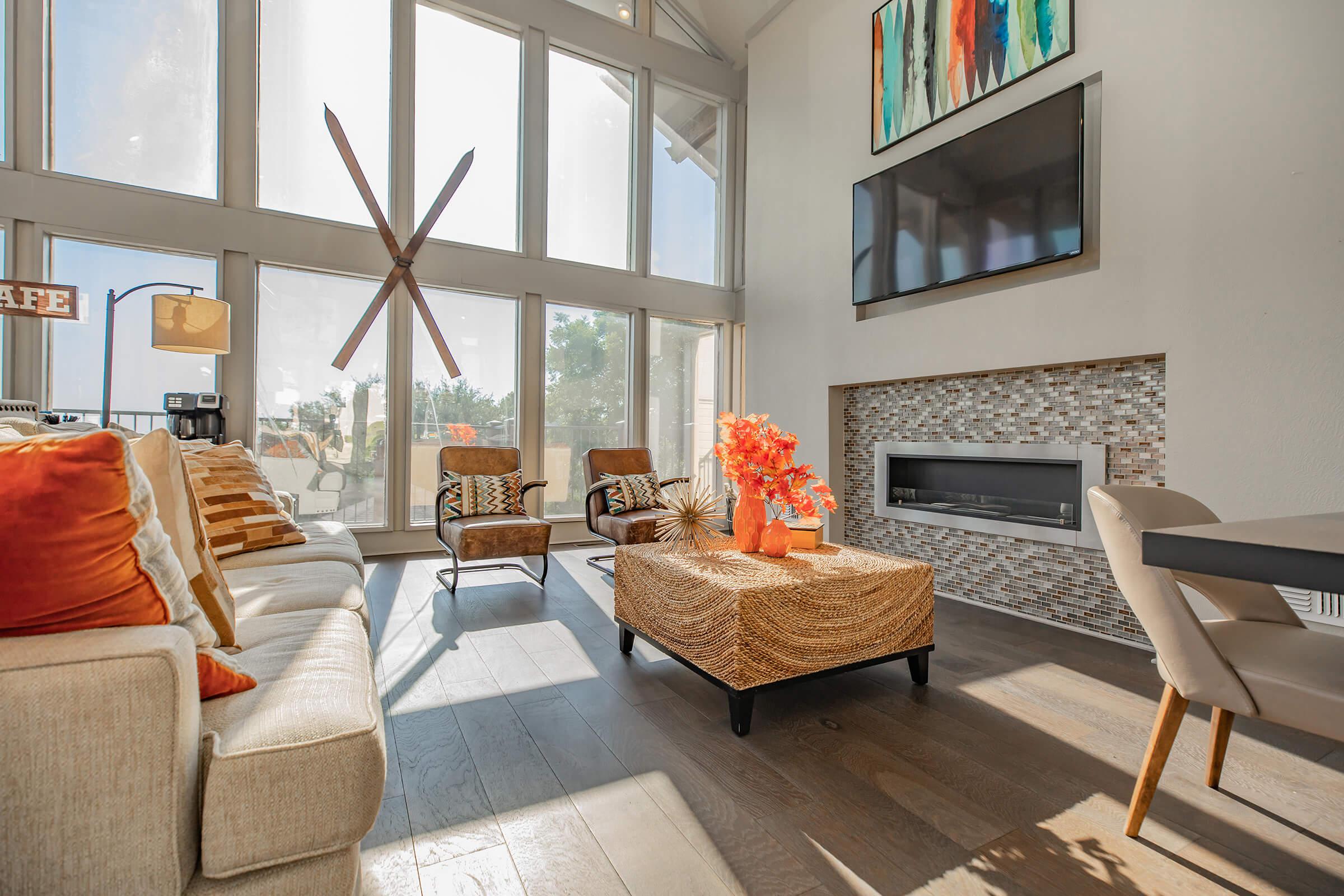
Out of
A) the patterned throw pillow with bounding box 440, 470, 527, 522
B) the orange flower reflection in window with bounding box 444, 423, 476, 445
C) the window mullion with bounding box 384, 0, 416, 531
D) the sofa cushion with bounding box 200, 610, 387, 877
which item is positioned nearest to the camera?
the sofa cushion with bounding box 200, 610, 387, 877

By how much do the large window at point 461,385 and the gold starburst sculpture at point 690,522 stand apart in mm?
3120

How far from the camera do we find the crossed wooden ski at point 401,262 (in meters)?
4.75

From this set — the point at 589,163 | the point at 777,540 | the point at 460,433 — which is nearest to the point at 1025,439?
the point at 777,540

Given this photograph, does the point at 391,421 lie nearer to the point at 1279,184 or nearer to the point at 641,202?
the point at 641,202

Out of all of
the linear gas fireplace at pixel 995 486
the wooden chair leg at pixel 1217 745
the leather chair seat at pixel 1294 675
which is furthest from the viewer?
the linear gas fireplace at pixel 995 486

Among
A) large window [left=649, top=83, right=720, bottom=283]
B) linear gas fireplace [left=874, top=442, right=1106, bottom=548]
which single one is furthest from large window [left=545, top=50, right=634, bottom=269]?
linear gas fireplace [left=874, top=442, right=1106, bottom=548]

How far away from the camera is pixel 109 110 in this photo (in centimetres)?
437

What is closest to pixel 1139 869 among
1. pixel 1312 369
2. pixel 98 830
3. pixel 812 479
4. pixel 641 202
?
pixel 812 479

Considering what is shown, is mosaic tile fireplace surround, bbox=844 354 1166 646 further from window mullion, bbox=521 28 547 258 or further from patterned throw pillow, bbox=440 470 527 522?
window mullion, bbox=521 28 547 258

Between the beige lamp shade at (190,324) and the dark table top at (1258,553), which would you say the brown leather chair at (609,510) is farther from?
the dark table top at (1258,553)

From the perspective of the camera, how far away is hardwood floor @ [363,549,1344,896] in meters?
1.35

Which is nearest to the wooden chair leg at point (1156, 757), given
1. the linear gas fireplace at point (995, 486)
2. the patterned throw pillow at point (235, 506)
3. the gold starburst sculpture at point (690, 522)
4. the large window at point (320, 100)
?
the gold starburst sculpture at point (690, 522)

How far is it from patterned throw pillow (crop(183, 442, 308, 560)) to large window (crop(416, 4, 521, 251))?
330 cm

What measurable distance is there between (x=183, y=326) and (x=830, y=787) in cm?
412
